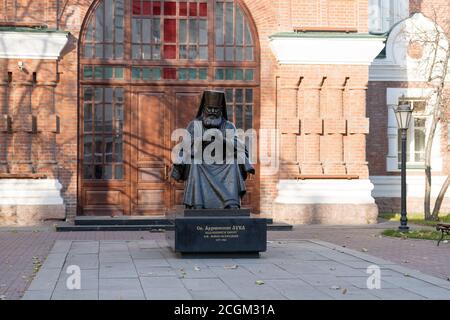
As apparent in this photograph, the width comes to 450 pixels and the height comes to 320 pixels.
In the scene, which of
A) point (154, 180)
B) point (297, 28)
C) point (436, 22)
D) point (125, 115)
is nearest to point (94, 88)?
point (125, 115)

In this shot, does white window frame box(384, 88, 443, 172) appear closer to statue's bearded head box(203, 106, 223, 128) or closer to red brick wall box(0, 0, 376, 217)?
red brick wall box(0, 0, 376, 217)

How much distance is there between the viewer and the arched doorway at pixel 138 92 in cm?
1931

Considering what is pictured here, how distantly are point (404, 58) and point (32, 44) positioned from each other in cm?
1029

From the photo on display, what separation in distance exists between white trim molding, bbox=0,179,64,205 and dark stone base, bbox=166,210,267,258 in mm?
7456

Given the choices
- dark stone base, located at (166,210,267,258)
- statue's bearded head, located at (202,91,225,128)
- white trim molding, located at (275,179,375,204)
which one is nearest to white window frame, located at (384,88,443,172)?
white trim molding, located at (275,179,375,204)

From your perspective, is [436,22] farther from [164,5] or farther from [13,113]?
[13,113]

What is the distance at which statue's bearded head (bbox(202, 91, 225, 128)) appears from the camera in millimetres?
12602

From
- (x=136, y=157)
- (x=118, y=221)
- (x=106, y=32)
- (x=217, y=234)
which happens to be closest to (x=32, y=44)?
(x=106, y=32)

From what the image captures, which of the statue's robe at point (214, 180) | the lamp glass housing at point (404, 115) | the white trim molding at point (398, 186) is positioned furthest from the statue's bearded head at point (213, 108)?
the white trim molding at point (398, 186)

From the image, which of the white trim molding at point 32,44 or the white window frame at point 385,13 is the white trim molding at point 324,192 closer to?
the white window frame at point 385,13

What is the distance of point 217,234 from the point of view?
11.8 m

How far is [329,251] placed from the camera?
13133 mm

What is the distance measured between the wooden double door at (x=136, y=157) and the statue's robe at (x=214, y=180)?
682 centimetres

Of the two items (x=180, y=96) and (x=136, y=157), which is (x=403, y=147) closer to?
(x=180, y=96)
